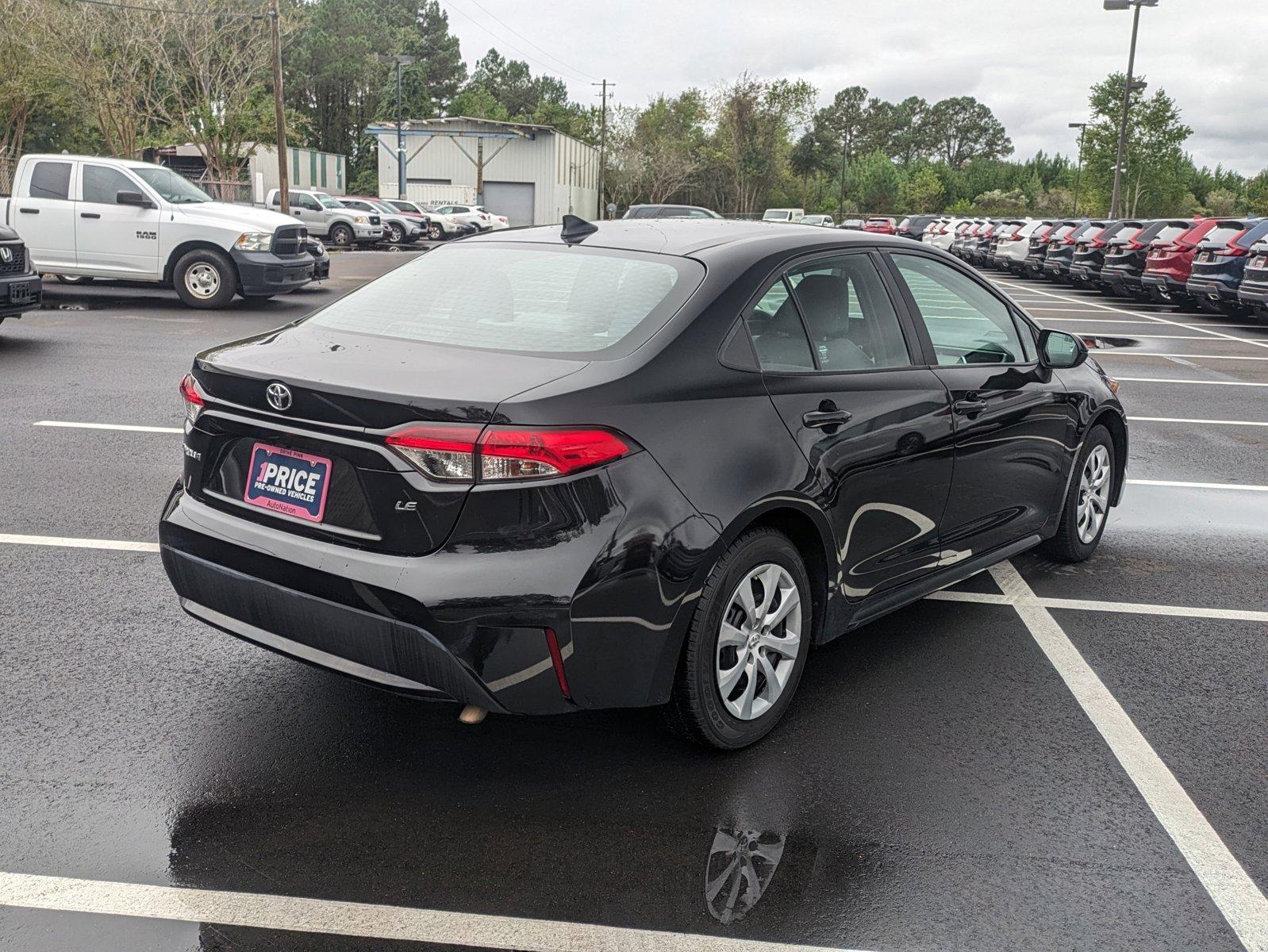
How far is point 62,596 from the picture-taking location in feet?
16.1

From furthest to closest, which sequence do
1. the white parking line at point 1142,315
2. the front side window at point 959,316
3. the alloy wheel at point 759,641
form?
the white parking line at point 1142,315
the front side window at point 959,316
the alloy wheel at point 759,641

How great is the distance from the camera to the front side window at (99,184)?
51.8ft

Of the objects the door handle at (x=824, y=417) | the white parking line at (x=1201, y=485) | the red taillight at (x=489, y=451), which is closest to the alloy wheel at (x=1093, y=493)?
the white parking line at (x=1201, y=485)

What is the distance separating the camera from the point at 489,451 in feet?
10.3

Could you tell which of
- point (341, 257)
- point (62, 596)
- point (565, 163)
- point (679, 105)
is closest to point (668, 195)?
point (679, 105)

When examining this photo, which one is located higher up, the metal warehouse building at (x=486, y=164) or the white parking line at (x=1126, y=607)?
the metal warehouse building at (x=486, y=164)

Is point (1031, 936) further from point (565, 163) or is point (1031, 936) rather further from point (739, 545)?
point (565, 163)

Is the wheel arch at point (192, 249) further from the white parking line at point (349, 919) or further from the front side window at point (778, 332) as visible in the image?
the white parking line at point (349, 919)

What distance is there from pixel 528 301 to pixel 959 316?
6.43ft

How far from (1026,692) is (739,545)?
1439mm

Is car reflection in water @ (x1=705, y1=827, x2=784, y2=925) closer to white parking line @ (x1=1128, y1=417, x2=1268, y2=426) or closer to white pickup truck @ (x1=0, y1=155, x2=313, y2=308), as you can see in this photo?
white parking line @ (x1=1128, y1=417, x2=1268, y2=426)

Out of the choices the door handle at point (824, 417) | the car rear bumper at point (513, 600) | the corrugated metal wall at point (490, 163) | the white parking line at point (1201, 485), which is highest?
the corrugated metal wall at point (490, 163)

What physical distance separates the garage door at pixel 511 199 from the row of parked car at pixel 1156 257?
3424cm

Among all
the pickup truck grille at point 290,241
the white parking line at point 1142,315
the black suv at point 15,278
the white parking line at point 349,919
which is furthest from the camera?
the white parking line at point 1142,315
